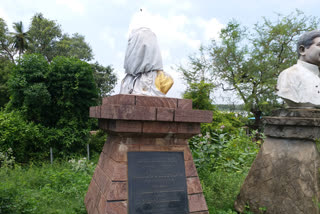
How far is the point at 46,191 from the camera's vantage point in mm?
4395

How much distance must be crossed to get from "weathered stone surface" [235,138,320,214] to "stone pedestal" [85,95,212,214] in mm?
1207

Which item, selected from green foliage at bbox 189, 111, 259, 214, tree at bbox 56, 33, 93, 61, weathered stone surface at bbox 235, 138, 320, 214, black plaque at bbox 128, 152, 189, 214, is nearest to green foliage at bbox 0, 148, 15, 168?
Result: green foliage at bbox 189, 111, 259, 214

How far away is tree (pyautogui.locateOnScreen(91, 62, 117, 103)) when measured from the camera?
1722 centimetres

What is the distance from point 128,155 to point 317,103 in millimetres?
2782

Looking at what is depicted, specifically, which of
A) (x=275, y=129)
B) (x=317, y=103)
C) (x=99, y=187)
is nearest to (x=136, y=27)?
(x=99, y=187)

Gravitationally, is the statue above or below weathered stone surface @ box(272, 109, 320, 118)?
above

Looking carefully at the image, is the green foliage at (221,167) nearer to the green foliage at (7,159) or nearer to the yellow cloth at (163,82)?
the yellow cloth at (163,82)

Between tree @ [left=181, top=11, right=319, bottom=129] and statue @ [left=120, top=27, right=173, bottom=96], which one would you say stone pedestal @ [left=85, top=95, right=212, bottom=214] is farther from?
tree @ [left=181, top=11, right=319, bottom=129]

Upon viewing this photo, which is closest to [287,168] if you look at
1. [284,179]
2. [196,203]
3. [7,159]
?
[284,179]

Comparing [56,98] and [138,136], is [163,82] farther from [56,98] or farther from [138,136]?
[56,98]

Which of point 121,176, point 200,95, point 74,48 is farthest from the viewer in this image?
point 74,48

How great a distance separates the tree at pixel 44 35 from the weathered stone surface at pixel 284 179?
62.3 ft

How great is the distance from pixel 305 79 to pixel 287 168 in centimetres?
129

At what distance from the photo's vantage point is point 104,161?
303cm
